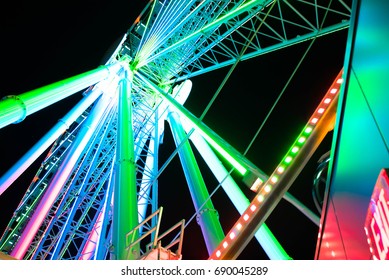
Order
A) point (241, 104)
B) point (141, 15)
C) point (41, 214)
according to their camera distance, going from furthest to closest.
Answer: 1. point (241, 104)
2. point (141, 15)
3. point (41, 214)

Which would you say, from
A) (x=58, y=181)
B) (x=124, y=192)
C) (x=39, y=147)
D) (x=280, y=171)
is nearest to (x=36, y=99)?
(x=39, y=147)

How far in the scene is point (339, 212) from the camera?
4.33 metres

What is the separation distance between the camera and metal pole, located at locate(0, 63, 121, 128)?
7578 millimetres

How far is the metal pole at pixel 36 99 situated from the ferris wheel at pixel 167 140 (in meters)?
0.03

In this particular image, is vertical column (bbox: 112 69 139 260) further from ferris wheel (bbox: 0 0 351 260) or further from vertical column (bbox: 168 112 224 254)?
vertical column (bbox: 168 112 224 254)

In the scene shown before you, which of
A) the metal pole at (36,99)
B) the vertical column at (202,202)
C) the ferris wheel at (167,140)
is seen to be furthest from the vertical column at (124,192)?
the metal pole at (36,99)

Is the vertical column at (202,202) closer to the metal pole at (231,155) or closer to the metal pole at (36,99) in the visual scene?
the metal pole at (231,155)

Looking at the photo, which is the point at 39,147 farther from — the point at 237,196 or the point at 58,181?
the point at 237,196

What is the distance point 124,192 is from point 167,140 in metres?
17.2

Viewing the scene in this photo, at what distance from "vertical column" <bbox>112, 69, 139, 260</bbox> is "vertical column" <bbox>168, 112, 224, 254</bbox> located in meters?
1.27

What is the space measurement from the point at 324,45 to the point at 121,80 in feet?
30.1

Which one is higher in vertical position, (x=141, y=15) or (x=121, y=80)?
(x=141, y=15)
